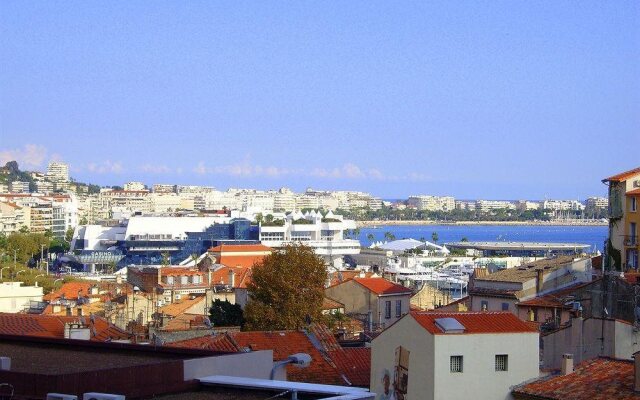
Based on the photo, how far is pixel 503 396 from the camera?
18.0 m

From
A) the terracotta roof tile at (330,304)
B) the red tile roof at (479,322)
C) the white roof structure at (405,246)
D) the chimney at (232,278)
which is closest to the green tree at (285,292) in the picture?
the terracotta roof tile at (330,304)

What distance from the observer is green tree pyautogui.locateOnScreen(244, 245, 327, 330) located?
31.6 metres

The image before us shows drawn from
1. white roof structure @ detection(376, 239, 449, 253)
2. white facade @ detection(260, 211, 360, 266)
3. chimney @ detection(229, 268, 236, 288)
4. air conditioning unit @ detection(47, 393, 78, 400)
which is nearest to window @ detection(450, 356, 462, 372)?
air conditioning unit @ detection(47, 393, 78, 400)

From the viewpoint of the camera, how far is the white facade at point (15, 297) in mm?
40625

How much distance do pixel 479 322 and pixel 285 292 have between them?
14341mm

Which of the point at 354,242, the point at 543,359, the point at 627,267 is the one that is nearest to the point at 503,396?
the point at 543,359

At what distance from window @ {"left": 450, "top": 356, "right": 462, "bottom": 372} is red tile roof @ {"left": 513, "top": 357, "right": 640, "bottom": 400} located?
129 cm

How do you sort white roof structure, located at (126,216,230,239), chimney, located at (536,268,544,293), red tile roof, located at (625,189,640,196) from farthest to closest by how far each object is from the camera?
white roof structure, located at (126,216,230,239) → red tile roof, located at (625,189,640,196) → chimney, located at (536,268,544,293)

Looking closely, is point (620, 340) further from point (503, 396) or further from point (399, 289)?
point (399, 289)

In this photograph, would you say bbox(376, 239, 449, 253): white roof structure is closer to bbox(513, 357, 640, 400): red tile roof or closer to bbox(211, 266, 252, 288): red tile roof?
bbox(211, 266, 252, 288): red tile roof

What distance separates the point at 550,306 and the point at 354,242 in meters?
114

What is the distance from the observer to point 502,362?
1850 cm

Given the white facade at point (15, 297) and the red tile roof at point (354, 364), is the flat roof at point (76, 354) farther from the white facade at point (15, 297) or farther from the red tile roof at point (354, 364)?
the white facade at point (15, 297)

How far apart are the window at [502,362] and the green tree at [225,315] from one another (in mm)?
16358
